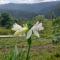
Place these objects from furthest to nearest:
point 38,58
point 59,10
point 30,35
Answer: point 59,10 → point 38,58 → point 30,35

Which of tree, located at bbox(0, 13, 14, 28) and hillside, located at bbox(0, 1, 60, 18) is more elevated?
hillside, located at bbox(0, 1, 60, 18)

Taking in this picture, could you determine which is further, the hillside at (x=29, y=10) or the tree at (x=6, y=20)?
the tree at (x=6, y=20)

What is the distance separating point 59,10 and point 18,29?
12.5 m

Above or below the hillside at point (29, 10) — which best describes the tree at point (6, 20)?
below

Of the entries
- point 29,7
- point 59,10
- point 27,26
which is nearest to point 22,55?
point 27,26

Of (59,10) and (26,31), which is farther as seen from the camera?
(59,10)

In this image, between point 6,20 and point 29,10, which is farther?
point 6,20

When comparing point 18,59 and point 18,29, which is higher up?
point 18,29

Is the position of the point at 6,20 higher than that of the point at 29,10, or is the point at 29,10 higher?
the point at 29,10

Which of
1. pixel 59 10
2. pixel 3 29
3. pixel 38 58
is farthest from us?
pixel 3 29

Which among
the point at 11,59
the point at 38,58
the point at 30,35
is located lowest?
the point at 38,58

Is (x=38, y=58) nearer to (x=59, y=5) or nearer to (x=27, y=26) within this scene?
(x=27, y=26)

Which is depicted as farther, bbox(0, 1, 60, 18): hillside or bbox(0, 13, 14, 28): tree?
bbox(0, 13, 14, 28): tree

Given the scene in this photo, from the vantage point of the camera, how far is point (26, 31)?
1.47m
